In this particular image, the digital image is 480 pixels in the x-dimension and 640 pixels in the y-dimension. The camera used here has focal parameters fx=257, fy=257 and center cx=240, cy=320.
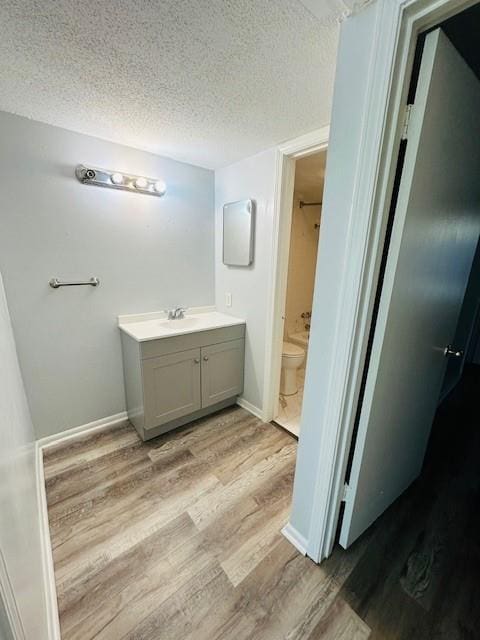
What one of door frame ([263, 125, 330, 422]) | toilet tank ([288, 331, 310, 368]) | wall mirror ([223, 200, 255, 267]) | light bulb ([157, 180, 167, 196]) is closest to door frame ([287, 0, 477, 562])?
door frame ([263, 125, 330, 422])

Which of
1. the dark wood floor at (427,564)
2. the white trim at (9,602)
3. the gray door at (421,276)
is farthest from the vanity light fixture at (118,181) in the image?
the dark wood floor at (427,564)

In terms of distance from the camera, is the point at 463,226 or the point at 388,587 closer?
the point at 388,587

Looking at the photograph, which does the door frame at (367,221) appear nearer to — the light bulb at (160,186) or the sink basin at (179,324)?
the sink basin at (179,324)

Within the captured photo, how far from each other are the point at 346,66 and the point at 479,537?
7.03 ft

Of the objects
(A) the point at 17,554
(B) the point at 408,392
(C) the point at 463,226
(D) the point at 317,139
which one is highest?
(D) the point at 317,139

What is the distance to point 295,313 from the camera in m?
3.38

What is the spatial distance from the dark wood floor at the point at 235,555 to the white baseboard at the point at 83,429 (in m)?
0.09

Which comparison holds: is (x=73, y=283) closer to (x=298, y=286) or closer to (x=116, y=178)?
(x=116, y=178)

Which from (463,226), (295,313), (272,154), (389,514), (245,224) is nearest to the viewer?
(463,226)

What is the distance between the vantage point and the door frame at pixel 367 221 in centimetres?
72

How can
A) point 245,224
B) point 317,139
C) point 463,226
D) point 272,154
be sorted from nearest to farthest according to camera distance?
point 463,226 < point 317,139 < point 272,154 < point 245,224

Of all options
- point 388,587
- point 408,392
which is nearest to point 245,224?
point 408,392

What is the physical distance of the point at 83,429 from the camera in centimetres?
200

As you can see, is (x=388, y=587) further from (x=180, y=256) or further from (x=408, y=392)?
(x=180, y=256)
